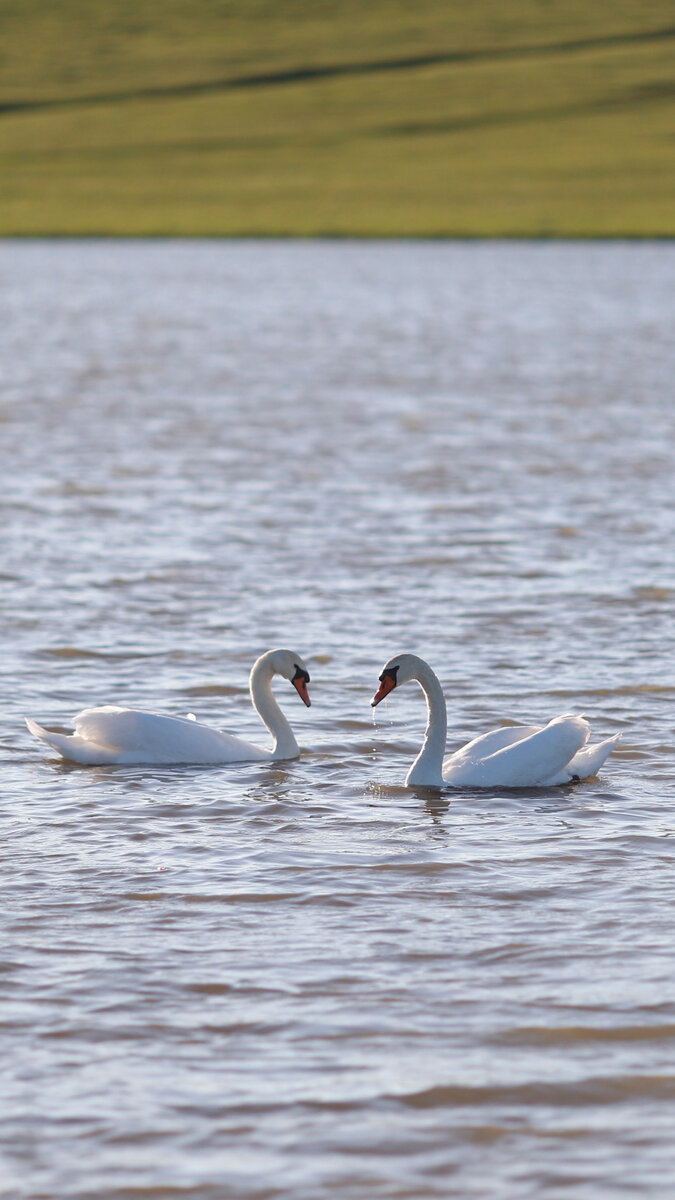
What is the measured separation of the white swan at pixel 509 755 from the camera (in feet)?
30.5

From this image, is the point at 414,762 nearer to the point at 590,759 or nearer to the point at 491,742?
the point at 491,742

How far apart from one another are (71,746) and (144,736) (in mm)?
367

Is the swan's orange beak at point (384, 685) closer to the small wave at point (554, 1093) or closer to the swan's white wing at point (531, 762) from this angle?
the swan's white wing at point (531, 762)

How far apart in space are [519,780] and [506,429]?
14.1m

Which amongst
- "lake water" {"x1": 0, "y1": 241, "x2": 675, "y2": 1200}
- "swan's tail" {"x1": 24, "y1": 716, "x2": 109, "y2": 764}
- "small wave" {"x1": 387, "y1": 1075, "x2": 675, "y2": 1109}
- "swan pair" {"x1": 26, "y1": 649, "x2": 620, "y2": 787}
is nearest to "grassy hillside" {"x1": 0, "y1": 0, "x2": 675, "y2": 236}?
"lake water" {"x1": 0, "y1": 241, "x2": 675, "y2": 1200}

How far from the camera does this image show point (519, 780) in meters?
9.36

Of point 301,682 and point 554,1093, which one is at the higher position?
point 301,682

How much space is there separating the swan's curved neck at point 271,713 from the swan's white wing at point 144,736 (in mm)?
288

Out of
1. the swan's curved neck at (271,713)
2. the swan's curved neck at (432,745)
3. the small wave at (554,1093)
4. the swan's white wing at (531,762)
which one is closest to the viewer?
the small wave at (554,1093)

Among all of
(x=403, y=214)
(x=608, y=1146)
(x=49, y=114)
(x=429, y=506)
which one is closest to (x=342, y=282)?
(x=403, y=214)

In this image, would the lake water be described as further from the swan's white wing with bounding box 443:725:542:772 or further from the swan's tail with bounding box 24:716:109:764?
the swan's white wing with bounding box 443:725:542:772

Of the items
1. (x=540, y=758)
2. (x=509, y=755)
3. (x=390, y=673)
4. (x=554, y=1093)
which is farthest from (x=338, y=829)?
(x=554, y=1093)

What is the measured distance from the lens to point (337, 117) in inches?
3406

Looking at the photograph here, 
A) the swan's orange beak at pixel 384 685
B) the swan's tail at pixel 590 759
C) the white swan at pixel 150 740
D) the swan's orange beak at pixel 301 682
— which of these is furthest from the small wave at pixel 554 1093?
the swan's orange beak at pixel 301 682
